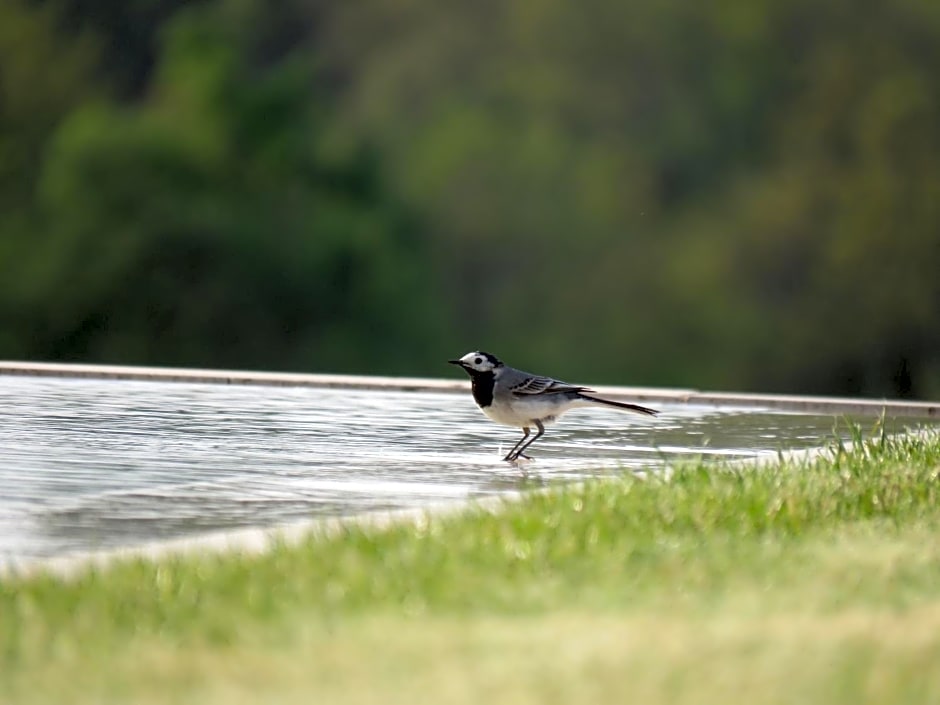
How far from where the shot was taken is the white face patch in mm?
13500

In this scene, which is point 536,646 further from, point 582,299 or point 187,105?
point 187,105

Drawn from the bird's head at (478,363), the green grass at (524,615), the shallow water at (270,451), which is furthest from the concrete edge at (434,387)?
the green grass at (524,615)

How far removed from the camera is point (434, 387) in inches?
911

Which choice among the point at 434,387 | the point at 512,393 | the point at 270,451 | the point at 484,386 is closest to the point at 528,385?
the point at 512,393

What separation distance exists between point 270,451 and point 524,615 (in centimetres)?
766

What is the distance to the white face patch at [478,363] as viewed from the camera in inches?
531

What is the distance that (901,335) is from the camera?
91.7 feet

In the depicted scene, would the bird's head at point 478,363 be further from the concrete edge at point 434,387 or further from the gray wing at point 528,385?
the concrete edge at point 434,387

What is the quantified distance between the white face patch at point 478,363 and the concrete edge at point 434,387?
7.13 meters

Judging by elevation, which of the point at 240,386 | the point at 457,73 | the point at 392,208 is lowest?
the point at 240,386

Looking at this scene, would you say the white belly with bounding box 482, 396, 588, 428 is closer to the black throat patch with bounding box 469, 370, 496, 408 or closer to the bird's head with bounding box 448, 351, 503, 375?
the black throat patch with bounding box 469, 370, 496, 408

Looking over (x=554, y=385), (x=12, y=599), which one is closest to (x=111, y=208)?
(x=554, y=385)

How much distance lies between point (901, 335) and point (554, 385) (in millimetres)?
15339

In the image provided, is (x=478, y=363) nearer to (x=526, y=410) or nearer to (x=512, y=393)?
(x=512, y=393)
